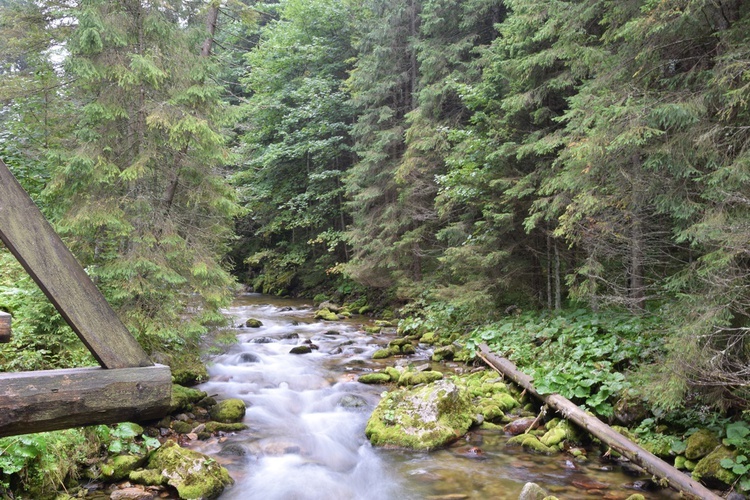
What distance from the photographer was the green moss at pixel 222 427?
688cm

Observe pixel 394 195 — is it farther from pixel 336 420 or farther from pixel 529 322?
pixel 336 420

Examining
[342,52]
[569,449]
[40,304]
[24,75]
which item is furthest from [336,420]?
[342,52]

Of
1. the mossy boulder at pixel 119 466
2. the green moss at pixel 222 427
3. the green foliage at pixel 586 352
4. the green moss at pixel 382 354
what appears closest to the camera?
the mossy boulder at pixel 119 466

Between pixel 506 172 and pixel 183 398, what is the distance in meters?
7.92

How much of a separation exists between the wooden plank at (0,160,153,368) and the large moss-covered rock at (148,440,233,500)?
3647 mm

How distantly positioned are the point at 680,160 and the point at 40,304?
8.17 meters

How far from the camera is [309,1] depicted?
22.9 m

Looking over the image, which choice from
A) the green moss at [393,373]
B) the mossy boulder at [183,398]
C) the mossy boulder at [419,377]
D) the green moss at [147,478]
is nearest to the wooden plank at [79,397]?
the green moss at [147,478]

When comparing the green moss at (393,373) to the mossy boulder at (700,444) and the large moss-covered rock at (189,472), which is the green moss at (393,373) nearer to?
the large moss-covered rock at (189,472)

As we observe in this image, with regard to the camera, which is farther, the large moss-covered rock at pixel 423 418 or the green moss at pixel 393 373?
the green moss at pixel 393 373

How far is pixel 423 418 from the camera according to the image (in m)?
6.91

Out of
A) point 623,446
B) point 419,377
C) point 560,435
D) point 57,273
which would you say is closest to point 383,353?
point 419,377

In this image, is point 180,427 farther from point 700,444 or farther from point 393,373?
point 700,444

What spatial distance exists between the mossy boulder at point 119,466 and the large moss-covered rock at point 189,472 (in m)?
0.20
